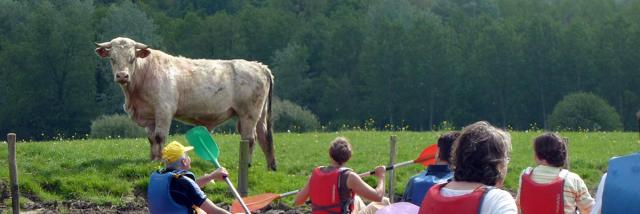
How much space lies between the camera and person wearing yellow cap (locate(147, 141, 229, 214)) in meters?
10.3

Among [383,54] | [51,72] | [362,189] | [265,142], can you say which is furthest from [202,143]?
[383,54]

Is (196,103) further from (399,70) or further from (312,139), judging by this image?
(399,70)

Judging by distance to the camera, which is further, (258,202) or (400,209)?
(258,202)

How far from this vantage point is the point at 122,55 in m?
19.1

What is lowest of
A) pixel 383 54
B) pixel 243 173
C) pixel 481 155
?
pixel 243 173

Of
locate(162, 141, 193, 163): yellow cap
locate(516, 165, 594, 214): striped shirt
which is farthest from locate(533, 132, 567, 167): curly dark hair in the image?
locate(162, 141, 193, 163): yellow cap

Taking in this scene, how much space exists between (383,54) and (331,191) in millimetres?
96083

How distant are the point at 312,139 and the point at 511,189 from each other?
6664 millimetres

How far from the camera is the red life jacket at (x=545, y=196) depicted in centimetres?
970

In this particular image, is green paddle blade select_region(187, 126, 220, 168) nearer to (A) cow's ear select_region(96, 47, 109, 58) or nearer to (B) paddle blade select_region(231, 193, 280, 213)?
(B) paddle blade select_region(231, 193, 280, 213)

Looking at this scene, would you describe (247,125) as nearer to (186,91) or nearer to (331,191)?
(186,91)

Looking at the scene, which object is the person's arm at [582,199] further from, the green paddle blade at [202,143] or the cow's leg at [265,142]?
the cow's leg at [265,142]

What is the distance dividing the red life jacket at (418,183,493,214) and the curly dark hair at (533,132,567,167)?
3039 mm

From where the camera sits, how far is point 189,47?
10338 centimetres
